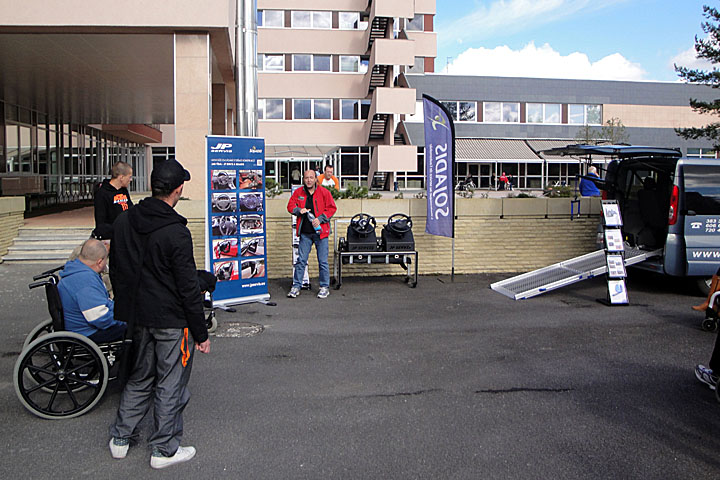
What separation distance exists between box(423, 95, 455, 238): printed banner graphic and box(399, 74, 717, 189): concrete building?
113ft

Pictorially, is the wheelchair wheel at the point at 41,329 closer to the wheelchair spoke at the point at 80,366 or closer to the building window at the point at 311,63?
the wheelchair spoke at the point at 80,366

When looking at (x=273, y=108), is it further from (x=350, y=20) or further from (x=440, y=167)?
(x=440, y=167)

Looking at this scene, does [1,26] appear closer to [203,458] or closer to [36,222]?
[36,222]

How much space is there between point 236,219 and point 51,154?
2286 centimetres

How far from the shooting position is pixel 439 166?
10.2m

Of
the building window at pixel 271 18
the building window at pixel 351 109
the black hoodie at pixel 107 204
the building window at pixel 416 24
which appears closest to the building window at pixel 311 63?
the building window at pixel 271 18

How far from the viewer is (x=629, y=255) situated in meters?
9.34

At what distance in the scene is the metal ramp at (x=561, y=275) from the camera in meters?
8.91

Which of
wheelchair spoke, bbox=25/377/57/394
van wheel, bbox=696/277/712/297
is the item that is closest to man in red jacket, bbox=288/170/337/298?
wheelchair spoke, bbox=25/377/57/394

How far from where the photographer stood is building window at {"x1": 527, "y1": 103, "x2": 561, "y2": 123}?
4712 cm

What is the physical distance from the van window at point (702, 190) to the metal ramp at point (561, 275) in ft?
2.77

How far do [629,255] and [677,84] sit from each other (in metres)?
46.6

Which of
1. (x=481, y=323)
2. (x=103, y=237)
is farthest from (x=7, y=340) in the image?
(x=481, y=323)

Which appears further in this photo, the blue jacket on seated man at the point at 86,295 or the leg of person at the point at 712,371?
the leg of person at the point at 712,371
